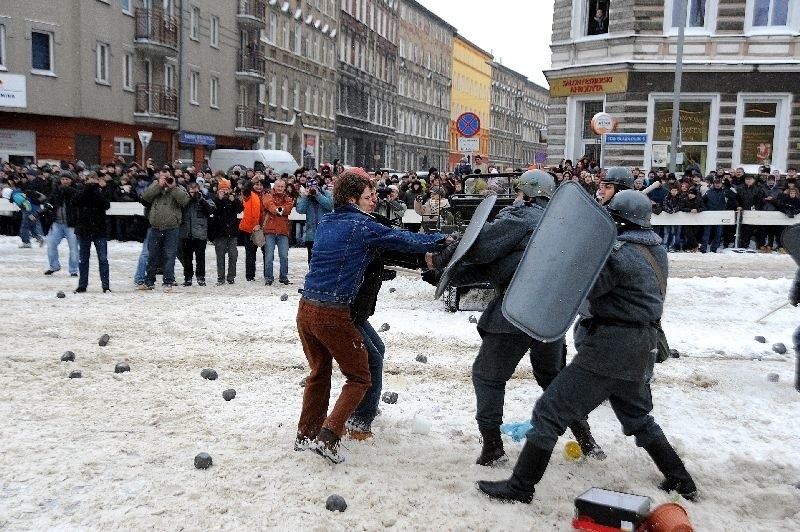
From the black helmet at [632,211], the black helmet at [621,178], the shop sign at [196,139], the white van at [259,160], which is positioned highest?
the shop sign at [196,139]

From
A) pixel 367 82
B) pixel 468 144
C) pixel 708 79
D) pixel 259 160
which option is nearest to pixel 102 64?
pixel 259 160

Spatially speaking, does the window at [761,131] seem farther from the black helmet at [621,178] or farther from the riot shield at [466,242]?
the riot shield at [466,242]

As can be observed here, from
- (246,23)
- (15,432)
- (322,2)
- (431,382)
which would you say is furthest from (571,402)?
(322,2)

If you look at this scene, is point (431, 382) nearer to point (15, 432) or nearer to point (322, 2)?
point (15, 432)

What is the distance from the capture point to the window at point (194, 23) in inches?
1560

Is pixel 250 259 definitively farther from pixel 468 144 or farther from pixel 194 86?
pixel 194 86

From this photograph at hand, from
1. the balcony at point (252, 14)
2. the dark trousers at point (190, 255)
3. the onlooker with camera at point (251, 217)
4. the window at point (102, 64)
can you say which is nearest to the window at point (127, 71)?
the window at point (102, 64)

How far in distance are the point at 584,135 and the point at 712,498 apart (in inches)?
947

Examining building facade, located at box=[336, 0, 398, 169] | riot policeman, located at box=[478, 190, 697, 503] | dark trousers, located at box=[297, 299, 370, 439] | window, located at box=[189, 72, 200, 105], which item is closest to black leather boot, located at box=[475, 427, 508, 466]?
riot policeman, located at box=[478, 190, 697, 503]

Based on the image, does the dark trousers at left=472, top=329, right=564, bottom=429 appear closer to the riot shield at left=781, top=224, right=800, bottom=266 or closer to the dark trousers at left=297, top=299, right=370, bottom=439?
the dark trousers at left=297, top=299, right=370, bottom=439

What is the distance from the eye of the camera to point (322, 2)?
58.2 m

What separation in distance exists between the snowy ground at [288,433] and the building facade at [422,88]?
2682 inches

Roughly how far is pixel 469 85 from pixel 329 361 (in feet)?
329

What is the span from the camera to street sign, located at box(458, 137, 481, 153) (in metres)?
17.7
